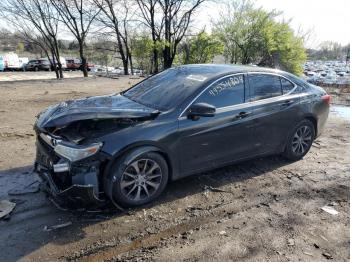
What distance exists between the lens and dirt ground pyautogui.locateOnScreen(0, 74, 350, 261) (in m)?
3.16

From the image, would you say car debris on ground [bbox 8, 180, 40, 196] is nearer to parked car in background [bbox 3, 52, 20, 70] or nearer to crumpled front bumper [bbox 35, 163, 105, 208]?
crumpled front bumper [bbox 35, 163, 105, 208]

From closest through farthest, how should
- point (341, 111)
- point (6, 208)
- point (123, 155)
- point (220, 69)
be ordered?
point (123, 155) < point (6, 208) < point (220, 69) < point (341, 111)

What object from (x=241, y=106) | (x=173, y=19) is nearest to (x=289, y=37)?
(x=173, y=19)

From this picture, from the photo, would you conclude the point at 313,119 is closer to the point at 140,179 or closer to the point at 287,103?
the point at 287,103

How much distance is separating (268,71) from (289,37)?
22.8m

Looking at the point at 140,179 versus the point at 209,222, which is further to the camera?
the point at 140,179

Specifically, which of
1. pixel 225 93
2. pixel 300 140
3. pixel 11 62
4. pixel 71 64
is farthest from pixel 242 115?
pixel 71 64

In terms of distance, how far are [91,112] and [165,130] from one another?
88cm

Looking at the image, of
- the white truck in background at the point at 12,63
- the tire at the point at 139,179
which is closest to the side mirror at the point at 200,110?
the tire at the point at 139,179

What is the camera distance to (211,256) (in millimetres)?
3113

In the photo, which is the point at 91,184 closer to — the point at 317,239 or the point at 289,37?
the point at 317,239

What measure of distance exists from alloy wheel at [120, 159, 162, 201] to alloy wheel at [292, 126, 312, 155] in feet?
8.77

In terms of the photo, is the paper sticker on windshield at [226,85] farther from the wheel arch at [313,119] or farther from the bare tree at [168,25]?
the bare tree at [168,25]

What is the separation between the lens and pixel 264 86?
5.04 meters
